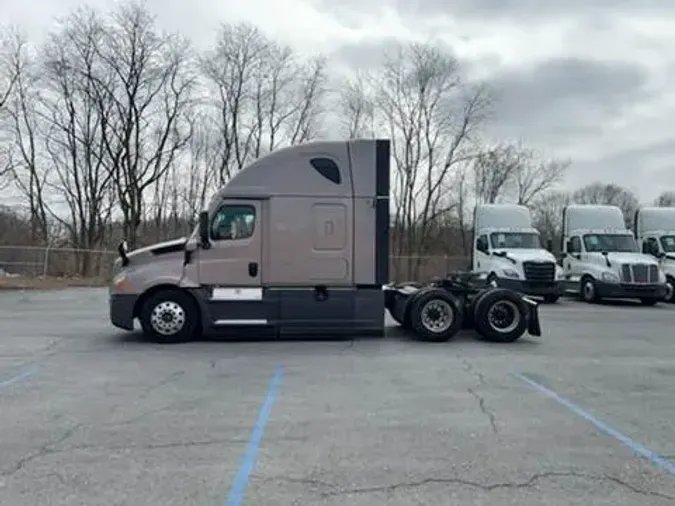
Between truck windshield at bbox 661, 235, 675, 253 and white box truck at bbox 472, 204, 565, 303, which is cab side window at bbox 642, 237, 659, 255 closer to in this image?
truck windshield at bbox 661, 235, 675, 253

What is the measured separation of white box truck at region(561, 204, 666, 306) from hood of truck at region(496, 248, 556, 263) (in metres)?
1.75

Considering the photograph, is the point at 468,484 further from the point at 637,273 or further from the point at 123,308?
the point at 637,273

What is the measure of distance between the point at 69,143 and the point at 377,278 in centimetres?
3775

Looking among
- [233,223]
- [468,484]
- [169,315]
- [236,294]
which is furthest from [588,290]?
[468,484]

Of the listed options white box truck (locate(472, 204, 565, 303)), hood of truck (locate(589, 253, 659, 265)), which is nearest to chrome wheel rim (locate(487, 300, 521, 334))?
white box truck (locate(472, 204, 565, 303))

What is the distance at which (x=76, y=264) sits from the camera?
36406 millimetres

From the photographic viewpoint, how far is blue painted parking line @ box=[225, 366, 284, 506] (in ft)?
14.8

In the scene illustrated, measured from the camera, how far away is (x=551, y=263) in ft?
77.7

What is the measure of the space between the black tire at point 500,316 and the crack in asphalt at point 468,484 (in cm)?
817

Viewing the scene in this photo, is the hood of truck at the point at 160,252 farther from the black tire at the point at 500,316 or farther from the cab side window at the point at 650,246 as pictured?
the cab side window at the point at 650,246

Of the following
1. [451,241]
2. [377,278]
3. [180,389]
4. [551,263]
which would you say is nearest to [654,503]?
[180,389]

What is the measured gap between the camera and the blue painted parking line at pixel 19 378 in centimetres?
864

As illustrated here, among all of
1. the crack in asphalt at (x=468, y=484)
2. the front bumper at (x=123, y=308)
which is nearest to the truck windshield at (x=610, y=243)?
the front bumper at (x=123, y=308)

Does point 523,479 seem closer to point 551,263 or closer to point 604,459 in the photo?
point 604,459
